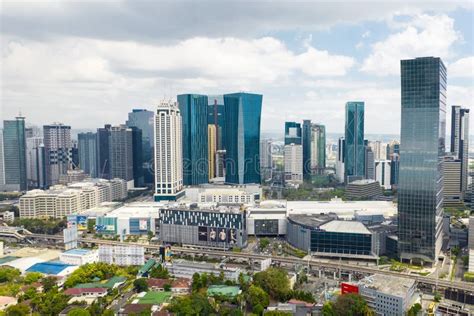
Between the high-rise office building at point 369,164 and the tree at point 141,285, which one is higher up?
the high-rise office building at point 369,164

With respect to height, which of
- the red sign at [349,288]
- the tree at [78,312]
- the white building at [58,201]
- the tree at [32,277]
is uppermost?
the white building at [58,201]

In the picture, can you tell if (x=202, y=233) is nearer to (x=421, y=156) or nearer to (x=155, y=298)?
(x=155, y=298)

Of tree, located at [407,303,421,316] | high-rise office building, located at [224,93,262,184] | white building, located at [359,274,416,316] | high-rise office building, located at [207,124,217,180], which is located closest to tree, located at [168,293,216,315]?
white building, located at [359,274,416,316]

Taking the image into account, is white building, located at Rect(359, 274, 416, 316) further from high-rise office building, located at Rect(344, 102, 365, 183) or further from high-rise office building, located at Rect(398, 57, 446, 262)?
high-rise office building, located at Rect(344, 102, 365, 183)

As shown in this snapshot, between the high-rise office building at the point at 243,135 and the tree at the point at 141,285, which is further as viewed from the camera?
the high-rise office building at the point at 243,135

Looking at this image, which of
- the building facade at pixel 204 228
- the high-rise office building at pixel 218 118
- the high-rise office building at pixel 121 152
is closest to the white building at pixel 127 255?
the building facade at pixel 204 228

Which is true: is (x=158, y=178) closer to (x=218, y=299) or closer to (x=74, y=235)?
(x=74, y=235)

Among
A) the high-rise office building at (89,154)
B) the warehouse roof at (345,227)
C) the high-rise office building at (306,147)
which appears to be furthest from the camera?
the high-rise office building at (306,147)

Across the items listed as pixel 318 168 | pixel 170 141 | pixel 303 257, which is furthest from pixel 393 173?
pixel 303 257

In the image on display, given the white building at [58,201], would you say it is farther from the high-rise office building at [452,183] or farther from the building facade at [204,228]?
the high-rise office building at [452,183]
